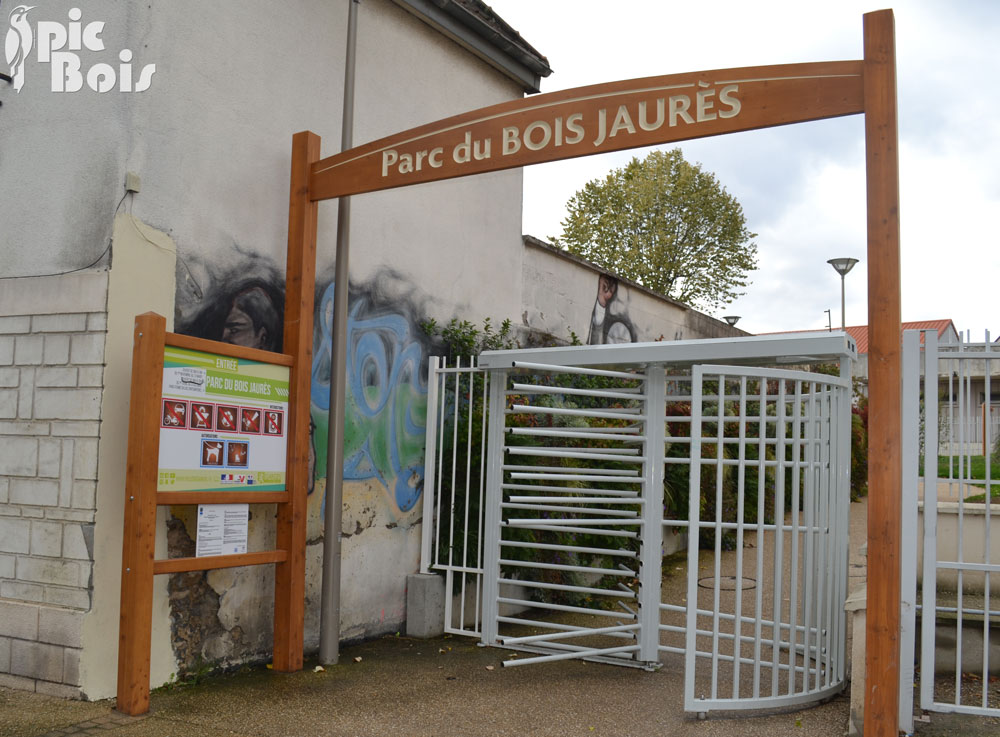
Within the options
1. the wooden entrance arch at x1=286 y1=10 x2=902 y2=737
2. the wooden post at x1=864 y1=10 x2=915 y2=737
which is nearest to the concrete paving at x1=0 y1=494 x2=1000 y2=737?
the wooden post at x1=864 y1=10 x2=915 y2=737

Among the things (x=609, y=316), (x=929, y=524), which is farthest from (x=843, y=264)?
(x=929, y=524)

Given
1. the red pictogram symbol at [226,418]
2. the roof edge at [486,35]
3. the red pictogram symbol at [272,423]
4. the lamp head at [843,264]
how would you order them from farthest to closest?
the lamp head at [843,264]
the roof edge at [486,35]
the red pictogram symbol at [272,423]
the red pictogram symbol at [226,418]

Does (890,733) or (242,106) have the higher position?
(242,106)

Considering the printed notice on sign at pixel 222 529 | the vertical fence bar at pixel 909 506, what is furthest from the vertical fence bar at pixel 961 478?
the printed notice on sign at pixel 222 529

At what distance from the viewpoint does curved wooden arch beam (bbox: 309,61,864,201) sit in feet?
14.3

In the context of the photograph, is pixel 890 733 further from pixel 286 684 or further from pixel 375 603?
pixel 375 603

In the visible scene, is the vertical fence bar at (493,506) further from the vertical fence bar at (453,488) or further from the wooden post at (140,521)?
the wooden post at (140,521)

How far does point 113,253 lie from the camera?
5.05m

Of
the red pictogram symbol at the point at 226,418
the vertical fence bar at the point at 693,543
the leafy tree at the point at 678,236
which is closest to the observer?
the vertical fence bar at the point at 693,543

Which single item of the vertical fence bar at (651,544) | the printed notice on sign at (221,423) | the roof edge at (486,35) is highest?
the roof edge at (486,35)

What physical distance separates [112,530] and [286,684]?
145 cm

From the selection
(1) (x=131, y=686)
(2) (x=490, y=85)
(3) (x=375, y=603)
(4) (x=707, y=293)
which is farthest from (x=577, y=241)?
(1) (x=131, y=686)

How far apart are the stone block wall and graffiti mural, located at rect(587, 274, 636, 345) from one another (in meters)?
6.69

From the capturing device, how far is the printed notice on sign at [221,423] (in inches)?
200
